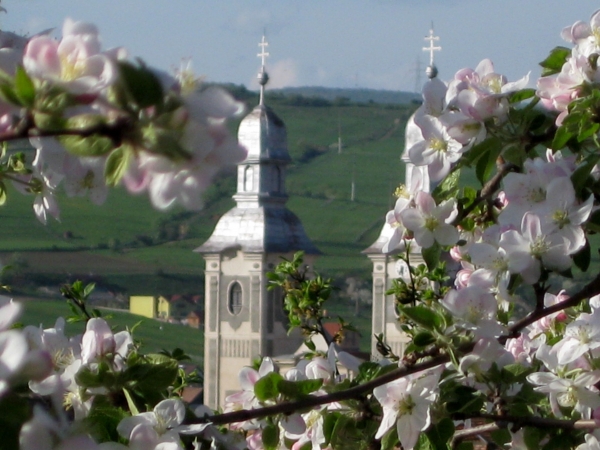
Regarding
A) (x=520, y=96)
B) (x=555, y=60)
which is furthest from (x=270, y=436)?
(x=555, y=60)

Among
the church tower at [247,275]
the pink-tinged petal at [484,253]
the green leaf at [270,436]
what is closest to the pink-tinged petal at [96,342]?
the green leaf at [270,436]

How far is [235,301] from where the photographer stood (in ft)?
95.3

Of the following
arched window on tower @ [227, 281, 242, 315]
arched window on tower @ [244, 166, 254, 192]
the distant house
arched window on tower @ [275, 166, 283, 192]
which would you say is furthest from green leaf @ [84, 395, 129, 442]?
arched window on tower @ [227, 281, 242, 315]

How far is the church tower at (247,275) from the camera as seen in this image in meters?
26.6

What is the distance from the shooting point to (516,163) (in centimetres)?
153

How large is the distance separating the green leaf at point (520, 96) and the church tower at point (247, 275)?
77.6 feet

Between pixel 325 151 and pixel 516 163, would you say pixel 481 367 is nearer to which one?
pixel 516 163

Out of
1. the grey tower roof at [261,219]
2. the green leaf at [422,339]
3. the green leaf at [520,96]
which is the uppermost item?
the grey tower roof at [261,219]

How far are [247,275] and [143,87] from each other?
27.7m

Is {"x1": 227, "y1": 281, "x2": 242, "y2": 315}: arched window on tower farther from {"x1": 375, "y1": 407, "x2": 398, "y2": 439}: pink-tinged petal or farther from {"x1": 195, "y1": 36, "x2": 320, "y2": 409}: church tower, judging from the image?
{"x1": 375, "y1": 407, "x2": 398, "y2": 439}: pink-tinged petal

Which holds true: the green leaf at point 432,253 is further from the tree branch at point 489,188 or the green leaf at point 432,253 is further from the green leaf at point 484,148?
the green leaf at point 484,148

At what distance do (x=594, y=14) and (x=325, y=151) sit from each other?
154 feet

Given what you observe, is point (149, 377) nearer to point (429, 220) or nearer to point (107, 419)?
point (107, 419)

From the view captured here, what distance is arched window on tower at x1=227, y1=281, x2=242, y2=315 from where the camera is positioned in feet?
94.2
